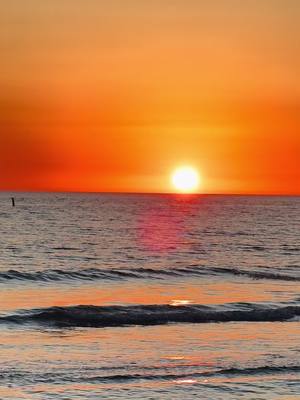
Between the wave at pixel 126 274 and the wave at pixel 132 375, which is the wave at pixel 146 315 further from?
the wave at pixel 126 274

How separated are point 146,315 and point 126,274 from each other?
663 inches

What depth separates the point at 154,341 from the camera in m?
24.7

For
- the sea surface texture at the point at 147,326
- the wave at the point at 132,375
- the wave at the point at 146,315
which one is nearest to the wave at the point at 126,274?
the sea surface texture at the point at 147,326

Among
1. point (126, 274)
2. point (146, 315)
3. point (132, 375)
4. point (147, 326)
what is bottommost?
point (132, 375)

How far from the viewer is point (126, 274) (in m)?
47.6

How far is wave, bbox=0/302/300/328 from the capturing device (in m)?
29.2

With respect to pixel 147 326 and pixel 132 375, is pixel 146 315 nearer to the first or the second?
pixel 147 326

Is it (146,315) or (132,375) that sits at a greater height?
(146,315)

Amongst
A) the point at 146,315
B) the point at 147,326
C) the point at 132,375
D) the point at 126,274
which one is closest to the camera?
the point at 132,375

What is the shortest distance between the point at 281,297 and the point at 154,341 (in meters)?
14.0

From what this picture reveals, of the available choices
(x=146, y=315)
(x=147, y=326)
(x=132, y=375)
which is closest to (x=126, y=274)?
(x=146, y=315)

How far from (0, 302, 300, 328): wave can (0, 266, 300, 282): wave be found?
11671 millimetres

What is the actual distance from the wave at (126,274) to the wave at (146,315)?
11671 millimetres

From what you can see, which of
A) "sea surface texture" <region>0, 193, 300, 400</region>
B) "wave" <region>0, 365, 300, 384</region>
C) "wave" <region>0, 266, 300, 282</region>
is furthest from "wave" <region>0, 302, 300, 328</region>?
"wave" <region>0, 266, 300, 282</region>
